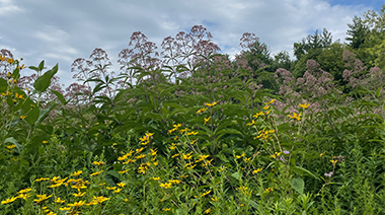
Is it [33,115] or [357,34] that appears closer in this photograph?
[33,115]

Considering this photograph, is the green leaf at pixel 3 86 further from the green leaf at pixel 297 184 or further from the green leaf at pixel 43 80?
the green leaf at pixel 297 184

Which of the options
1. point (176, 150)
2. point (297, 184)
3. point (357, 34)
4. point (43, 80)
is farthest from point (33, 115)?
point (357, 34)

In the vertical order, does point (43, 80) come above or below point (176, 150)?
above

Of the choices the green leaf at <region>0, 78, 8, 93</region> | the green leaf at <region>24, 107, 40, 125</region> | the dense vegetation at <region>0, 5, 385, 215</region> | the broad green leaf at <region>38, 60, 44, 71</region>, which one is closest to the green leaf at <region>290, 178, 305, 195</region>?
the dense vegetation at <region>0, 5, 385, 215</region>

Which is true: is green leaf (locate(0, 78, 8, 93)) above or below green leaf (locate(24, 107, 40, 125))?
above

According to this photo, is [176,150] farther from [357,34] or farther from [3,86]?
[357,34]

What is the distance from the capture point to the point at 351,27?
3903cm

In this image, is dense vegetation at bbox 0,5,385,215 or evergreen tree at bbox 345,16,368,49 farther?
evergreen tree at bbox 345,16,368,49

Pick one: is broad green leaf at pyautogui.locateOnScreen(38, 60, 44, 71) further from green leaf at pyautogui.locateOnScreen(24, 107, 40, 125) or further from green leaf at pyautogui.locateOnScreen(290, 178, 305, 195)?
green leaf at pyautogui.locateOnScreen(290, 178, 305, 195)

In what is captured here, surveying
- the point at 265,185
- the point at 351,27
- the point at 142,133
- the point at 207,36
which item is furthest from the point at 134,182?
the point at 351,27

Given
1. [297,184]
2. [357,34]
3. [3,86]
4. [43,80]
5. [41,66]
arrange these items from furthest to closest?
[357,34]
[41,66]
[3,86]
[43,80]
[297,184]

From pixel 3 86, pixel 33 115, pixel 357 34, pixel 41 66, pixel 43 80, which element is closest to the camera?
pixel 33 115

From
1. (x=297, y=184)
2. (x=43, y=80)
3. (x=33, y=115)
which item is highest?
(x=43, y=80)

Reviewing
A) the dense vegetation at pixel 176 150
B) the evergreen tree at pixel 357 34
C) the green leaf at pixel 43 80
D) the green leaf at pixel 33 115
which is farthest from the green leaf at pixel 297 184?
the evergreen tree at pixel 357 34
